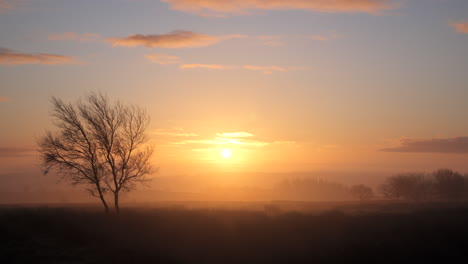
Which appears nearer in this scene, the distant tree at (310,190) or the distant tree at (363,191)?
the distant tree at (363,191)

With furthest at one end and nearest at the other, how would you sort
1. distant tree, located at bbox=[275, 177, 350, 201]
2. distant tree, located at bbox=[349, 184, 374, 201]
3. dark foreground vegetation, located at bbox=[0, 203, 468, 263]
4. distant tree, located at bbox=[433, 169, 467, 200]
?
distant tree, located at bbox=[275, 177, 350, 201] → distant tree, located at bbox=[349, 184, 374, 201] → distant tree, located at bbox=[433, 169, 467, 200] → dark foreground vegetation, located at bbox=[0, 203, 468, 263]

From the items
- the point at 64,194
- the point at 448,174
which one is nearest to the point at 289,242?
the point at 448,174

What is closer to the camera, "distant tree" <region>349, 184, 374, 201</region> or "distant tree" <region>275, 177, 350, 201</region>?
"distant tree" <region>349, 184, 374, 201</region>

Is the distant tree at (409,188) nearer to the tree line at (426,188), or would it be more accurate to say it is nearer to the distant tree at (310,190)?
the tree line at (426,188)

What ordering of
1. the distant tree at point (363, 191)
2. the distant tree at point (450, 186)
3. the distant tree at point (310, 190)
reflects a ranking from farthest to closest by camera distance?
the distant tree at point (310, 190), the distant tree at point (363, 191), the distant tree at point (450, 186)

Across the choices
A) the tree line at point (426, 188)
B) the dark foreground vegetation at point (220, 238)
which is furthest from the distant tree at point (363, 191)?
the dark foreground vegetation at point (220, 238)

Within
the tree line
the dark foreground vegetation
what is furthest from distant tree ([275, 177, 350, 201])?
the dark foreground vegetation

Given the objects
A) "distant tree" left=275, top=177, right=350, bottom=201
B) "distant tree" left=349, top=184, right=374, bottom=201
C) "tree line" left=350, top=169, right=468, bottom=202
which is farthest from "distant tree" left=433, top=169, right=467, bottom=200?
"distant tree" left=275, top=177, right=350, bottom=201

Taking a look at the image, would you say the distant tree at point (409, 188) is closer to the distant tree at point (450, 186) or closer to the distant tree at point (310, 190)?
the distant tree at point (450, 186)

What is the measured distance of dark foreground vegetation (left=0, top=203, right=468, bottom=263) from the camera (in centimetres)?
2288

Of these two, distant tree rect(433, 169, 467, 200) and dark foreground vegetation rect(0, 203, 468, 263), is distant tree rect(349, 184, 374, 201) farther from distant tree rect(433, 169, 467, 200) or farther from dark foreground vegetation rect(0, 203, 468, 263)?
dark foreground vegetation rect(0, 203, 468, 263)

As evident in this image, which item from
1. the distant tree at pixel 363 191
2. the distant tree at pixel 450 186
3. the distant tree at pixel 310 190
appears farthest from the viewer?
the distant tree at pixel 310 190

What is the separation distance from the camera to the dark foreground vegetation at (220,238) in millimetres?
22875

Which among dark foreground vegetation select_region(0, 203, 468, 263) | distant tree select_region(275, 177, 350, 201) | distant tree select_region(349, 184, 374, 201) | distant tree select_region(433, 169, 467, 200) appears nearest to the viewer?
dark foreground vegetation select_region(0, 203, 468, 263)
